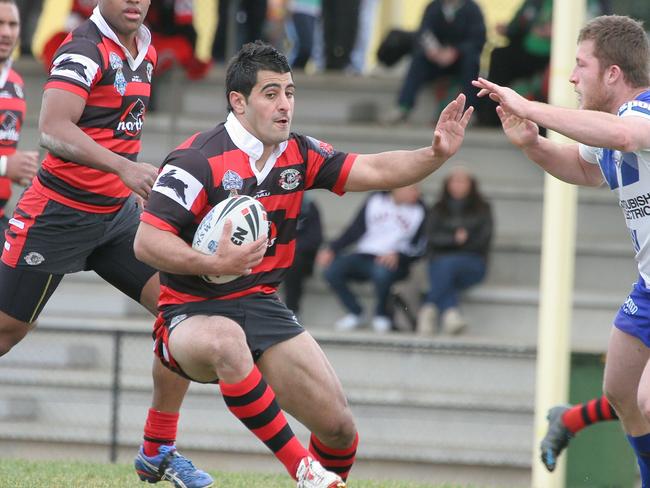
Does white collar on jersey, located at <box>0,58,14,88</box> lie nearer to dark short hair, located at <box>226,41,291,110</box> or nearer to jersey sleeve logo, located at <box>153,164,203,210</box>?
dark short hair, located at <box>226,41,291,110</box>

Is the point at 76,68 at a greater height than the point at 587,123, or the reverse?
the point at 76,68

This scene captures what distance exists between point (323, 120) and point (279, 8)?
6.27ft

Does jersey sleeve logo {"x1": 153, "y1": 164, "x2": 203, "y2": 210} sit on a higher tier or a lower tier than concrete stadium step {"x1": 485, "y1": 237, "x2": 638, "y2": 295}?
higher

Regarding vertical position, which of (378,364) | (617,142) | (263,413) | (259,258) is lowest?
(378,364)

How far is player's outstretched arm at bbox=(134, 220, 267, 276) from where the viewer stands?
5.17 m

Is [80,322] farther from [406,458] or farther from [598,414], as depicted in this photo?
[598,414]

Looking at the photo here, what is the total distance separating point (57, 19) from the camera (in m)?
17.3

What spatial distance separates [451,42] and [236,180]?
7656 mm

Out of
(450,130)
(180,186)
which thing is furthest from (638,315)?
(180,186)

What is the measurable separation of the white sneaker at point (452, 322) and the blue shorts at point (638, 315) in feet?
17.4

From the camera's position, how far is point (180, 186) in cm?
527

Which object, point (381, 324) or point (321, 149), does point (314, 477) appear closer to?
point (321, 149)

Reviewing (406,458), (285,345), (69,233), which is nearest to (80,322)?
(406,458)

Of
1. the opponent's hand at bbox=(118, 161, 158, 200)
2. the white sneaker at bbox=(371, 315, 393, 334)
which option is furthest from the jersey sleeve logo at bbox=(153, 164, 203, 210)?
the white sneaker at bbox=(371, 315, 393, 334)
